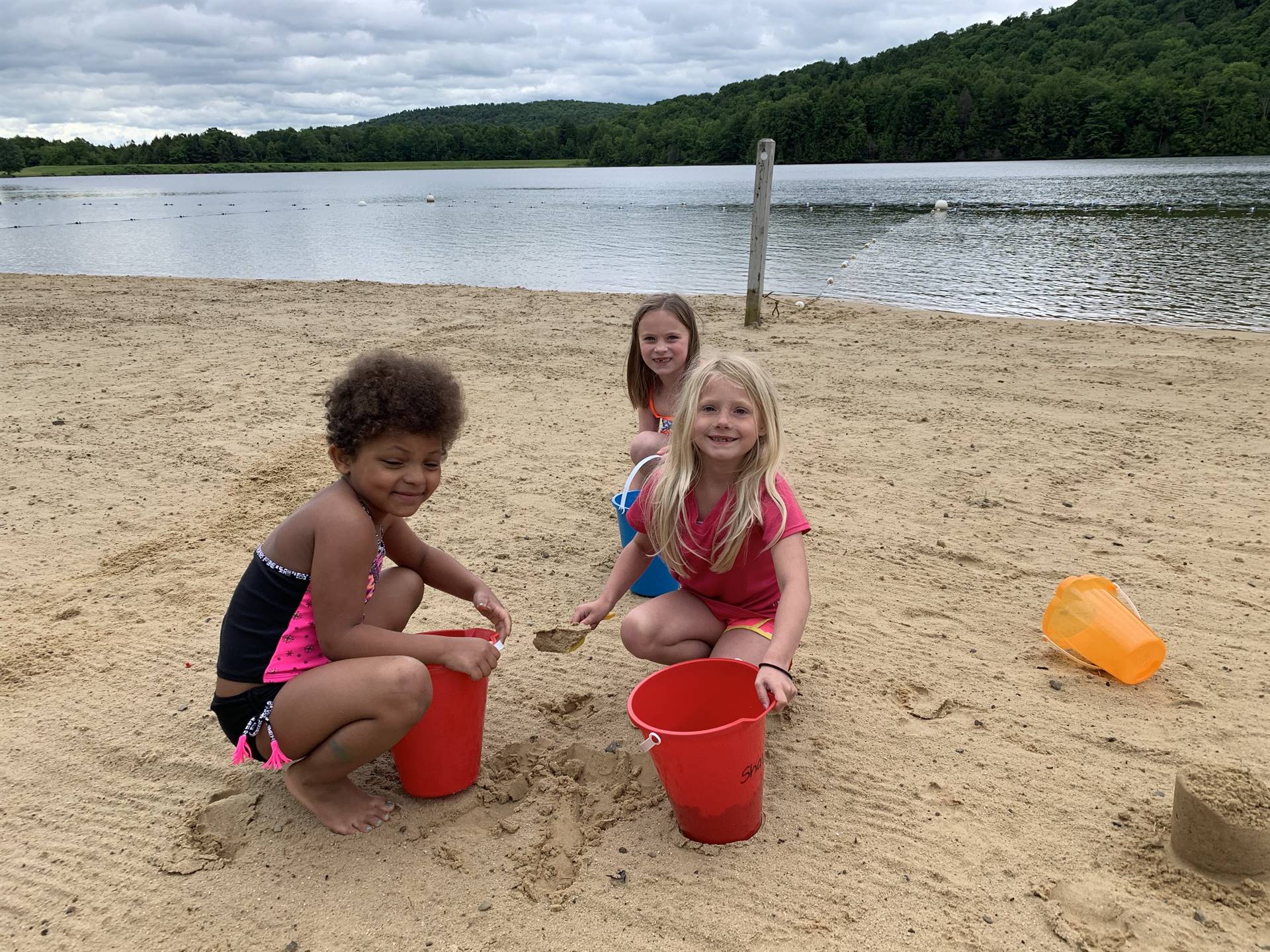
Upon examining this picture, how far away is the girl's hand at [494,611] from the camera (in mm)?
2656

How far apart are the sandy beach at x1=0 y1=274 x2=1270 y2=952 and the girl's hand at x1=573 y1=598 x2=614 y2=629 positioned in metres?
0.40

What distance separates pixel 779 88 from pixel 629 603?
120186 millimetres

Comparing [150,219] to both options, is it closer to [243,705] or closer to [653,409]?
[653,409]

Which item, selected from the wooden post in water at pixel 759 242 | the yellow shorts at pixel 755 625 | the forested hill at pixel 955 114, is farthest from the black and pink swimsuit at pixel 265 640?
the forested hill at pixel 955 114

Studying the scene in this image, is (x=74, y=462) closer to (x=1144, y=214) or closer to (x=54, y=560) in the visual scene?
(x=54, y=560)

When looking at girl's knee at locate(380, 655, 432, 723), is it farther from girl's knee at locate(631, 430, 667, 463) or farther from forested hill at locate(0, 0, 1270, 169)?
A: forested hill at locate(0, 0, 1270, 169)

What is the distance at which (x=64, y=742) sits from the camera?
284 centimetres

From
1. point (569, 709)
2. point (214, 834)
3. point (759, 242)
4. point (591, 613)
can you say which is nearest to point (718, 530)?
point (591, 613)

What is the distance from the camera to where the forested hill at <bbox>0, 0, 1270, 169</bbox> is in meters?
69.5

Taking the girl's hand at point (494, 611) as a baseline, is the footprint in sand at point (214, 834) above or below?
below

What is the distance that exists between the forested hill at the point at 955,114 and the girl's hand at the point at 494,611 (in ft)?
270

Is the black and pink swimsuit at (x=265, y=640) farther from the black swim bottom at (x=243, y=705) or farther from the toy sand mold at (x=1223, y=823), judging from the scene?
the toy sand mold at (x=1223, y=823)

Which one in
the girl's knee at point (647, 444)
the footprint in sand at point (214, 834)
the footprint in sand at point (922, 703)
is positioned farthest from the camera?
the girl's knee at point (647, 444)

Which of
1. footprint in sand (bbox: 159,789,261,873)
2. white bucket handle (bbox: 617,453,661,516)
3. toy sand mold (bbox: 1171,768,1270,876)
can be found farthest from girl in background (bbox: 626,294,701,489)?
toy sand mold (bbox: 1171,768,1270,876)
